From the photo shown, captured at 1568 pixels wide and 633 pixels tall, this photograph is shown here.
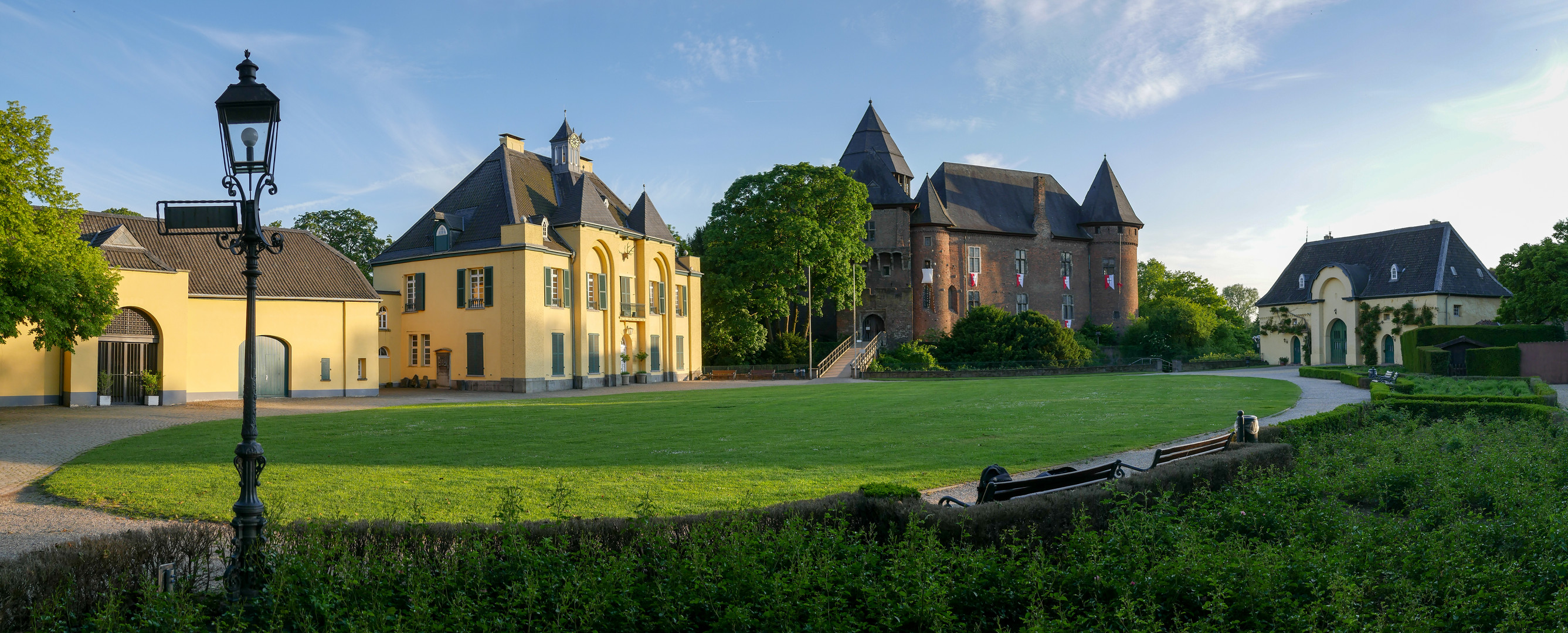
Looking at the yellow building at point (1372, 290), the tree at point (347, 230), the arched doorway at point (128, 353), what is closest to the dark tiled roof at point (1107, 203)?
the yellow building at point (1372, 290)

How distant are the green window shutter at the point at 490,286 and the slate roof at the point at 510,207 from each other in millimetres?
1040

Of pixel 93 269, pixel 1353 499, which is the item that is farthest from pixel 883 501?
pixel 93 269

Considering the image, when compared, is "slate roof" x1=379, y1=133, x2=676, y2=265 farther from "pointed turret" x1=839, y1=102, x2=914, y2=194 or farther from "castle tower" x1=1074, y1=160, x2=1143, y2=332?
"castle tower" x1=1074, y1=160, x2=1143, y2=332

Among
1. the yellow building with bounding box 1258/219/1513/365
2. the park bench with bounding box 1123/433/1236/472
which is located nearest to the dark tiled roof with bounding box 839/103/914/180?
the yellow building with bounding box 1258/219/1513/365

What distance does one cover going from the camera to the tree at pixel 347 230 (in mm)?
64500

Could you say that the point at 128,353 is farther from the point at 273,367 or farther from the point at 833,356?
the point at 833,356

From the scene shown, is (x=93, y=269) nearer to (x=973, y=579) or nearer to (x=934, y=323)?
(x=973, y=579)

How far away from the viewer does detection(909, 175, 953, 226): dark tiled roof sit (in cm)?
6322

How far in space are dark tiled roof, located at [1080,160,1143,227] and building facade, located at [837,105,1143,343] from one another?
0.29 ft

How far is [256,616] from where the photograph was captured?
5.57 meters

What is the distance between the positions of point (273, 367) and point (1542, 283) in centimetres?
5906

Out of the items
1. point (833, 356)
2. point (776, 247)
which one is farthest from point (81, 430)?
point (833, 356)

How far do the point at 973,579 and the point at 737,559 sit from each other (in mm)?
1546

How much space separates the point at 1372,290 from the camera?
58.8 meters
